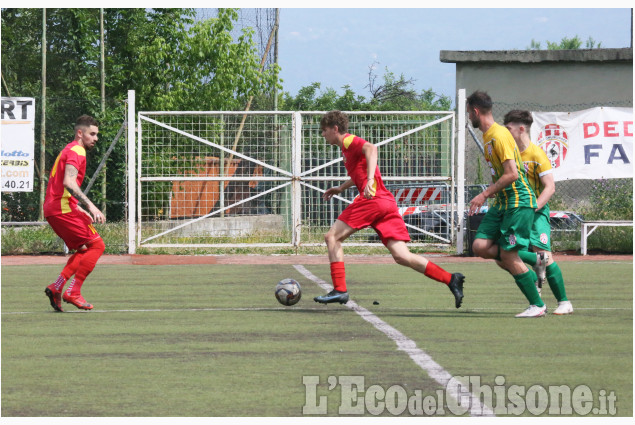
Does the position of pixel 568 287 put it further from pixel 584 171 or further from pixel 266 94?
pixel 266 94

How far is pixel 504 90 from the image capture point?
27.4 meters

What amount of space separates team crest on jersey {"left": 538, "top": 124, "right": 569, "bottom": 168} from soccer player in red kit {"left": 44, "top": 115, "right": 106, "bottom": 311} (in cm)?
1179

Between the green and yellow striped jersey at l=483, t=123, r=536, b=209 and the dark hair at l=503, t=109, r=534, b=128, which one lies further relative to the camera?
the dark hair at l=503, t=109, r=534, b=128

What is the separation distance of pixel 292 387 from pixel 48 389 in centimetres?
144

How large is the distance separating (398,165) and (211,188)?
12.1 ft

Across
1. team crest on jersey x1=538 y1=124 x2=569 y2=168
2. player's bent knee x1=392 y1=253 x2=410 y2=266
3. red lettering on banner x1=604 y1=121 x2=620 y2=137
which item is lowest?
player's bent knee x1=392 y1=253 x2=410 y2=266

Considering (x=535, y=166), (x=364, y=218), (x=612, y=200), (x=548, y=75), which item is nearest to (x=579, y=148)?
(x=612, y=200)

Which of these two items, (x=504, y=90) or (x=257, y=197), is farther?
(x=504, y=90)

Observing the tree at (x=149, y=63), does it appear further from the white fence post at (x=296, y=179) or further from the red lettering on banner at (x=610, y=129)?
the red lettering on banner at (x=610, y=129)

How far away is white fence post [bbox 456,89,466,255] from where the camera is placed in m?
19.6

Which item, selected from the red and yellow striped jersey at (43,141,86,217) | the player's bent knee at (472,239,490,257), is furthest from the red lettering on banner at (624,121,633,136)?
the red and yellow striped jersey at (43,141,86,217)

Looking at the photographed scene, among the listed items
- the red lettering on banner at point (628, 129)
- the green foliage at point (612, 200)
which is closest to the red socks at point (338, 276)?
the green foliage at point (612, 200)

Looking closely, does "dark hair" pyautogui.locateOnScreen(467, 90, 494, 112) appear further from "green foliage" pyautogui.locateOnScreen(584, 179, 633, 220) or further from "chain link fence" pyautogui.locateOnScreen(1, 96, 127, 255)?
"green foliage" pyautogui.locateOnScreen(584, 179, 633, 220)

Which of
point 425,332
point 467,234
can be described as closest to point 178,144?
point 467,234
